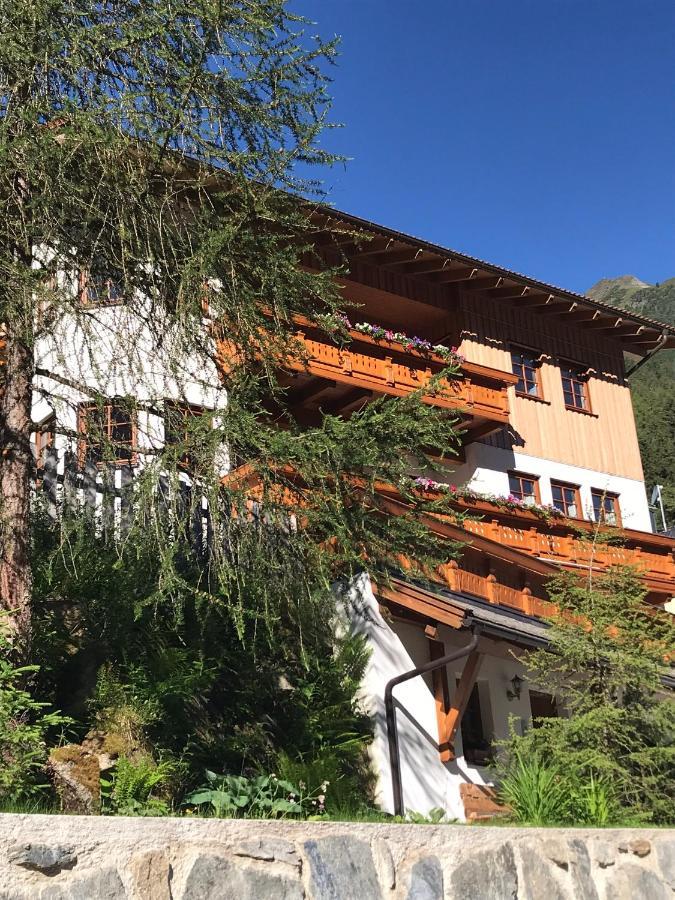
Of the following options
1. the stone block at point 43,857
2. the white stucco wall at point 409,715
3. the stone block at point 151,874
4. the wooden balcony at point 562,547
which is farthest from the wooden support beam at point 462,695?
the stone block at point 43,857

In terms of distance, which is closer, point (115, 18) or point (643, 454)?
point (115, 18)

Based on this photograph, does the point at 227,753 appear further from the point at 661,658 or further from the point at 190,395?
the point at 190,395

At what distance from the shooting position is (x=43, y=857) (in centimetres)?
431

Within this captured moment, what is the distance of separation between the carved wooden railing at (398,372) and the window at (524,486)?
6.31 ft

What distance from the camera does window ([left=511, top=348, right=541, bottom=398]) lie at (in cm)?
2453

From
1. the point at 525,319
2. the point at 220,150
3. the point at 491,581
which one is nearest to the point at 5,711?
the point at 220,150

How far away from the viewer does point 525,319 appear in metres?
25.1

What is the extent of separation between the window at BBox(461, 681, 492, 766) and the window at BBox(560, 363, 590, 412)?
41.0 ft

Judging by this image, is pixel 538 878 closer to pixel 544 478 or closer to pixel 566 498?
pixel 544 478

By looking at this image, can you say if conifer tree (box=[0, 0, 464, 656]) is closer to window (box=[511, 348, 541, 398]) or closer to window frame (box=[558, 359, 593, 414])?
window (box=[511, 348, 541, 398])

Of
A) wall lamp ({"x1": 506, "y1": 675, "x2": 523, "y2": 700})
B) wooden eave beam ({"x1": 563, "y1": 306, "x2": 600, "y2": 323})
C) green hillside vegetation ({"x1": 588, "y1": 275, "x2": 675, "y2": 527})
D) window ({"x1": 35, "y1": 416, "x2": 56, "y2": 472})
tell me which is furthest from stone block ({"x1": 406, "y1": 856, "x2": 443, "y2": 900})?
green hillside vegetation ({"x1": 588, "y1": 275, "x2": 675, "y2": 527})

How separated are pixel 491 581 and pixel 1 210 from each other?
942 cm

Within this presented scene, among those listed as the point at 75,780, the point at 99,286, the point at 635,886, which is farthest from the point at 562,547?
the point at 75,780

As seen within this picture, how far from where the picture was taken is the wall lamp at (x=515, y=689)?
14328 millimetres
